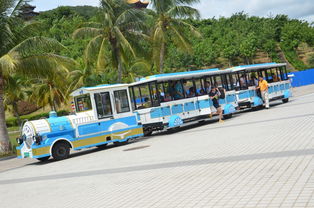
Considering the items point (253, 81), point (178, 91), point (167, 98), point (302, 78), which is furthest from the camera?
point (302, 78)

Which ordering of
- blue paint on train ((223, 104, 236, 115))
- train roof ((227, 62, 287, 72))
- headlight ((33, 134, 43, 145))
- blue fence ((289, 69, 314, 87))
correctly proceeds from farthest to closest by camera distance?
blue fence ((289, 69, 314, 87))
train roof ((227, 62, 287, 72))
blue paint on train ((223, 104, 236, 115))
headlight ((33, 134, 43, 145))

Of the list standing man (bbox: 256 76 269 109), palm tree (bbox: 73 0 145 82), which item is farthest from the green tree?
standing man (bbox: 256 76 269 109)

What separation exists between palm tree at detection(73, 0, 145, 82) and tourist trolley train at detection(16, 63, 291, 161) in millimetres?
7295

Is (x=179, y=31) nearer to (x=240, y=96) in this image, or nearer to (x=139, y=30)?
(x=139, y=30)

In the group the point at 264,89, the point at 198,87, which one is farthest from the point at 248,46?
the point at 198,87

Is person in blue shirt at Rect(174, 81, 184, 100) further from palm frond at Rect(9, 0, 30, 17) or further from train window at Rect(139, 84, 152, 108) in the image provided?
palm frond at Rect(9, 0, 30, 17)

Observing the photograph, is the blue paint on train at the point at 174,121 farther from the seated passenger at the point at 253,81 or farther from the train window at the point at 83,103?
the seated passenger at the point at 253,81

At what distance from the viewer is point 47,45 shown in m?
20.6

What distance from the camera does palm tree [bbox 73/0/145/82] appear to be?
26422 mm

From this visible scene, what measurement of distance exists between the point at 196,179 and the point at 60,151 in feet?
30.2

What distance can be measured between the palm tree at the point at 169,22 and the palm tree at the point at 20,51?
968 cm

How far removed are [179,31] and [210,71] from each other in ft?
30.7

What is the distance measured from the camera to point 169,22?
29719 mm

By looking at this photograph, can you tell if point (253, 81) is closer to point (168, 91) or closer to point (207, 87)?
point (207, 87)
